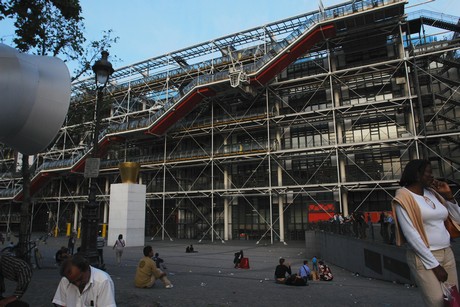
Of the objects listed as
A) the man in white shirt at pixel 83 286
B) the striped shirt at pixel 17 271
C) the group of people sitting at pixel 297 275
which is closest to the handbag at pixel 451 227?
the man in white shirt at pixel 83 286

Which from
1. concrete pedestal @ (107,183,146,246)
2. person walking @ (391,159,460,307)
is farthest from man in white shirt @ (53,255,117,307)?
concrete pedestal @ (107,183,146,246)

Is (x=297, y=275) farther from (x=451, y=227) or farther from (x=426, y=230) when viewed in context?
(x=426, y=230)

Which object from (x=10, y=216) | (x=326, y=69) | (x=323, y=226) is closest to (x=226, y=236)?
(x=323, y=226)

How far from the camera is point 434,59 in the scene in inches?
932

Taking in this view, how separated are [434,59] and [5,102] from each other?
1062 inches

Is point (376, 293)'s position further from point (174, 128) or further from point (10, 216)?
point (10, 216)

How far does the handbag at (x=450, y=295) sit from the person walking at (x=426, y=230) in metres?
0.03

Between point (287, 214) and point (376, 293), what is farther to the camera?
point (287, 214)

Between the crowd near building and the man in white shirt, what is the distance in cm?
1549

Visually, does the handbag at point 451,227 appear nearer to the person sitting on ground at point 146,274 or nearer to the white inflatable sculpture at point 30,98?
the white inflatable sculpture at point 30,98

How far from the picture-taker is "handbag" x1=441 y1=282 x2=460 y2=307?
2654 millimetres

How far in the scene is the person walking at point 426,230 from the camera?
9.36ft

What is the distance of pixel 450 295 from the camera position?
107 inches

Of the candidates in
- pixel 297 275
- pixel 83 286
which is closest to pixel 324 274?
pixel 297 275
